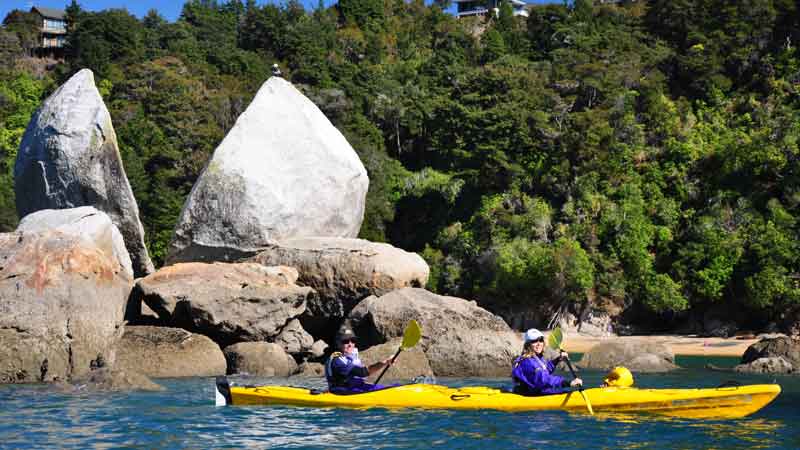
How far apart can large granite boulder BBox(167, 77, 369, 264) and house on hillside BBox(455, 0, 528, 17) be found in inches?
2175

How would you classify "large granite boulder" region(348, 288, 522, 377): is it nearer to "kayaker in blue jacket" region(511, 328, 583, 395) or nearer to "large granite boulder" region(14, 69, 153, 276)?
"kayaker in blue jacket" region(511, 328, 583, 395)

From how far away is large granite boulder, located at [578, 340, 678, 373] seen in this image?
19.7m

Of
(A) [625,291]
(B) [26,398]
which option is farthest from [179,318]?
(A) [625,291]

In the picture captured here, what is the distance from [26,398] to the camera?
42.3 ft

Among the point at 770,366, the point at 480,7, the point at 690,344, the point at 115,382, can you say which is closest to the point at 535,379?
the point at 115,382

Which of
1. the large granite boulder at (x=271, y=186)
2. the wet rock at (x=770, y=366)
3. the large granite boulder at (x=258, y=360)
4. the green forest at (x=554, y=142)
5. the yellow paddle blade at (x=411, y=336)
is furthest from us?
the green forest at (x=554, y=142)

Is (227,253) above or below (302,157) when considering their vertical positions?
below

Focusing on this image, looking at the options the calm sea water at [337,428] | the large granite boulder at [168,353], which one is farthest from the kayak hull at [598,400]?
the large granite boulder at [168,353]

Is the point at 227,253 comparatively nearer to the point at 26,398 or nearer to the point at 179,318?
the point at 179,318

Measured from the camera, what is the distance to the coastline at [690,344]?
86.1 ft

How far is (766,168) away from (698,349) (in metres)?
8.97

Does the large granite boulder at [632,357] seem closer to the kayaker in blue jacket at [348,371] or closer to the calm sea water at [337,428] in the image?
the calm sea water at [337,428]

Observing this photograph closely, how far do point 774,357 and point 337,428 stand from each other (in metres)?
12.4

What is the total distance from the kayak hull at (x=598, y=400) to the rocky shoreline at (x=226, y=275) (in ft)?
12.6
